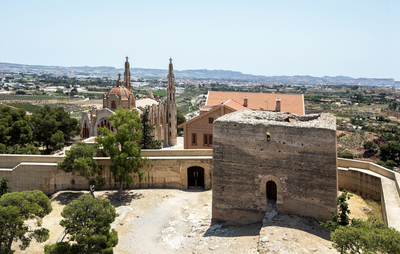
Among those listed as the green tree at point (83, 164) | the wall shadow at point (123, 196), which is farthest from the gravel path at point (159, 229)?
the green tree at point (83, 164)

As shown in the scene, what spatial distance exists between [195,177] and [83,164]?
31.0ft

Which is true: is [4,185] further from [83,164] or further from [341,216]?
[341,216]

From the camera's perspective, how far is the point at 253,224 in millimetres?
20500

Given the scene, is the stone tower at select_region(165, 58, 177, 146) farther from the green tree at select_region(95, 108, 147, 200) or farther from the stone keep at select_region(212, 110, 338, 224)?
the stone keep at select_region(212, 110, 338, 224)

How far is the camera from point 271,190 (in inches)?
829

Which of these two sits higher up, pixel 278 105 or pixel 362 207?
pixel 278 105

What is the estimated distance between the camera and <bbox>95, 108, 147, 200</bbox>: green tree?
1077 inches

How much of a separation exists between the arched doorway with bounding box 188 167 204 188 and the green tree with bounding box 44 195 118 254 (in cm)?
1247

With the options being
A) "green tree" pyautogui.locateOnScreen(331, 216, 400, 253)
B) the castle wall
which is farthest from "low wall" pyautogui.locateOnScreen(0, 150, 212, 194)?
"green tree" pyautogui.locateOnScreen(331, 216, 400, 253)

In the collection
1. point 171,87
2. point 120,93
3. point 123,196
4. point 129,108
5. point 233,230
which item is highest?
point 171,87

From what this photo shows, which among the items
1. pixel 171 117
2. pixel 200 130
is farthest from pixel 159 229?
pixel 171 117

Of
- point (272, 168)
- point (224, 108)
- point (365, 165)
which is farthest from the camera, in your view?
point (224, 108)

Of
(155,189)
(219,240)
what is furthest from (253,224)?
(155,189)

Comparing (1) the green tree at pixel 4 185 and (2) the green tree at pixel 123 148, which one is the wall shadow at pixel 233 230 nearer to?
(2) the green tree at pixel 123 148
